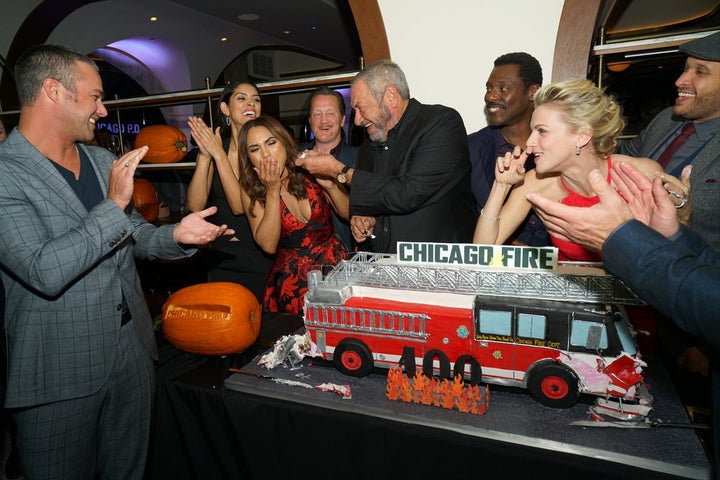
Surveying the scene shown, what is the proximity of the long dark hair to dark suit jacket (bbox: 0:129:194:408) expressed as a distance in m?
1.07

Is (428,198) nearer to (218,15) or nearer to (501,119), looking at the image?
(501,119)

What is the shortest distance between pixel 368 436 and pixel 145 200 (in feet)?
12.0

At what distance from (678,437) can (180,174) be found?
22.5 ft

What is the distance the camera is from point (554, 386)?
1.47 m

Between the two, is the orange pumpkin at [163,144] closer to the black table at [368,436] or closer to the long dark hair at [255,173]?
the long dark hair at [255,173]

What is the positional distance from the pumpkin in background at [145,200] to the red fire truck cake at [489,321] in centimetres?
314

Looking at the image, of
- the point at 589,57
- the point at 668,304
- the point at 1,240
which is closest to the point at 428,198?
the point at 589,57

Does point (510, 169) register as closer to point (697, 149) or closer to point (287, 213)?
point (697, 149)

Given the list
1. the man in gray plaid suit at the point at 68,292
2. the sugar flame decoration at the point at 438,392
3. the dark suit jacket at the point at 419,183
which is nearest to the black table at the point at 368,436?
the sugar flame decoration at the point at 438,392

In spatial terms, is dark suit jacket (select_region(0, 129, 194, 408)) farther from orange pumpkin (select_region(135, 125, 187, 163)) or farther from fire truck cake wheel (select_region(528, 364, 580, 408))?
orange pumpkin (select_region(135, 125, 187, 163))

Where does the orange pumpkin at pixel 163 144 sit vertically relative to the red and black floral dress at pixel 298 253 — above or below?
above

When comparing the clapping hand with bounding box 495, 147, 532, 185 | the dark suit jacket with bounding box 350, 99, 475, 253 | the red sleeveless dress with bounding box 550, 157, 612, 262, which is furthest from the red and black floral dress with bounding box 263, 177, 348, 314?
the red sleeveless dress with bounding box 550, 157, 612, 262

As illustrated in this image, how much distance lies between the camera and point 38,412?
1696 millimetres

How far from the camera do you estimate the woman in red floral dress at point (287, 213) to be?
8.57 ft
